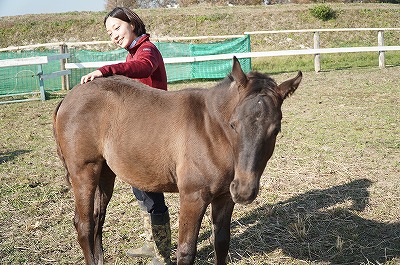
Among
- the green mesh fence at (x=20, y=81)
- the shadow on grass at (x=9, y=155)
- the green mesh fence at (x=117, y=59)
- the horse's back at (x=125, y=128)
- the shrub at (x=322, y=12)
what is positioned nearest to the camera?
the horse's back at (x=125, y=128)

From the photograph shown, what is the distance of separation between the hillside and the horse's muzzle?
24078 mm

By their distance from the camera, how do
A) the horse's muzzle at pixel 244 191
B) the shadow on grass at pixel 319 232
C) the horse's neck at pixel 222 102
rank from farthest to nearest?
the shadow on grass at pixel 319 232
the horse's neck at pixel 222 102
the horse's muzzle at pixel 244 191

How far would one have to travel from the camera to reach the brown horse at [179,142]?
8.71 feet

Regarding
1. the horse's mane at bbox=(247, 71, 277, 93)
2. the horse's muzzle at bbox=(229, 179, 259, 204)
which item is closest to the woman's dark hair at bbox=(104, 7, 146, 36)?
the horse's mane at bbox=(247, 71, 277, 93)

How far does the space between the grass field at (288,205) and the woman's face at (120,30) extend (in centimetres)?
196

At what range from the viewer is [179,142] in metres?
3.11

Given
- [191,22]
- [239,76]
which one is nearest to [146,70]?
[239,76]

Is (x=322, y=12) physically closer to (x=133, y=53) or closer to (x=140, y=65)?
(x=133, y=53)

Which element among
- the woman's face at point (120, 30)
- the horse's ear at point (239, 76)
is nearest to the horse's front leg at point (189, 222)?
the horse's ear at point (239, 76)

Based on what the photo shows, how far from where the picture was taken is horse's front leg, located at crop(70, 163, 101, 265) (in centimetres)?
346

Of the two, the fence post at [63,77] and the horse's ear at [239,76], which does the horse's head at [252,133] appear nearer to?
the horse's ear at [239,76]

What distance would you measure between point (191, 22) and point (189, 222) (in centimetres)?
2505

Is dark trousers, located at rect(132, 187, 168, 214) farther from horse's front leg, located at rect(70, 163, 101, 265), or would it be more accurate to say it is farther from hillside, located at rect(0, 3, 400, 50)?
hillside, located at rect(0, 3, 400, 50)

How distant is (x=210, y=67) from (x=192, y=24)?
12007mm
